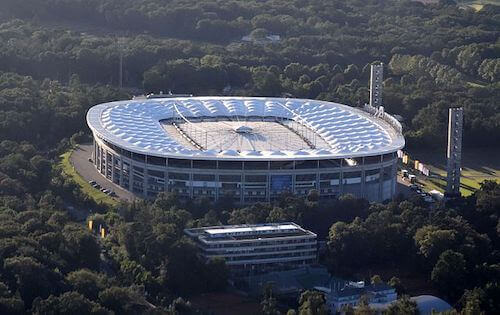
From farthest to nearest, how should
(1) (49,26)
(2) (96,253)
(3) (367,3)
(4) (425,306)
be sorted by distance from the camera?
1. (3) (367,3)
2. (1) (49,26)
3. (2) (96,253)
4. (4) (425,306)

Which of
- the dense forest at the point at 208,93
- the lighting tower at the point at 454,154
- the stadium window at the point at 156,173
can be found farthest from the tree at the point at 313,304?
the lighting tower at the point at 454,154

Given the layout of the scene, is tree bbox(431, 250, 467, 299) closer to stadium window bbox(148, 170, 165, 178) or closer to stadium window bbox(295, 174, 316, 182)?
stadium window bbox(295, 174, 316, 182)

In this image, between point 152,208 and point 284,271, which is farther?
point 152,208

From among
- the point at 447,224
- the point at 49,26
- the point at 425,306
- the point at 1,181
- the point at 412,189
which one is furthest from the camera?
the point at 49,26

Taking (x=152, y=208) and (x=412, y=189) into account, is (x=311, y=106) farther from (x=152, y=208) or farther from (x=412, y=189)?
(x=152, y=208)

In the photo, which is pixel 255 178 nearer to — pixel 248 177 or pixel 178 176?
pixel 248 177

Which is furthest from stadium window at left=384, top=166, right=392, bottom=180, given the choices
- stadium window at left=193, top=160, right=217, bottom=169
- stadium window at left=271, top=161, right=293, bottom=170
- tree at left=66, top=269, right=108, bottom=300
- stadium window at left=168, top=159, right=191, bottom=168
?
tree at left=66, top=269, right=108, bottom=300

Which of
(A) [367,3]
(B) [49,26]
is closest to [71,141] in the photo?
(B) [49,26]
